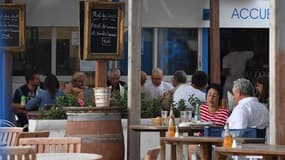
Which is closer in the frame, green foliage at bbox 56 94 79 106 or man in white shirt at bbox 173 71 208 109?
green foliage at bbox 56 94 79 106

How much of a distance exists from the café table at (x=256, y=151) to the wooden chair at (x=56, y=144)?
124cm

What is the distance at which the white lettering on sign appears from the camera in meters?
17.7

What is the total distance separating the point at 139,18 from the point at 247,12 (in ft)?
23.6

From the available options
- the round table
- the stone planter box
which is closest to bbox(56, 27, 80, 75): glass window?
the stone planter box

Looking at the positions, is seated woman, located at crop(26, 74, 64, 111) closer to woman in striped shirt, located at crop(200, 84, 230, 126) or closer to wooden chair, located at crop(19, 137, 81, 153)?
woman in striped shirt, located at crop(200, 84, 230, 126)

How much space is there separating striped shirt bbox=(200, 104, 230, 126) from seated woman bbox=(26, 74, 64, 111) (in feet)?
9.56

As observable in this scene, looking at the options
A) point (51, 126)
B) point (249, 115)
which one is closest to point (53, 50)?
point (51, 126)

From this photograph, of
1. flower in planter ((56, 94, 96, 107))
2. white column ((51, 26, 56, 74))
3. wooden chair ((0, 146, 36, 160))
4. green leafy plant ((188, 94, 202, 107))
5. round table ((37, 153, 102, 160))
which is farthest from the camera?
white column ((51, 26, 56, 74))

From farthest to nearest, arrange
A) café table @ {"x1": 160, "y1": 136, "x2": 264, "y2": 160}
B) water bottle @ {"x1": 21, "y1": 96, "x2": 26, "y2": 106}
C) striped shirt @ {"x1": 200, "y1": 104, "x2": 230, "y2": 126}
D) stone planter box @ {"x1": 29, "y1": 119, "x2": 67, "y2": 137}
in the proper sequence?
water bottle @ {"x1": 21, "y1": 96, "x2": 26, "y2": 106} → stone planter box @ {"x1": 29, "y1": 119, "x2": 67, "y2": 137} → striped shirt @ {"x1": 200, "y1": 104, "x2": 230, "y2": 126} → café table @ {"x1": 160, "y1": 136, "x2": 264, "y2": 160}

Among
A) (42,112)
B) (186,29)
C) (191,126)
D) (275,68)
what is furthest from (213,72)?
(275,68)

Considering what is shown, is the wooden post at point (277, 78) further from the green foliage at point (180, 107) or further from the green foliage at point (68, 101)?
the green foliage at point (68, 101)

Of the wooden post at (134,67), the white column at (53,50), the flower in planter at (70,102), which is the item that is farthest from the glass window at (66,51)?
the wooden post at (134,67)

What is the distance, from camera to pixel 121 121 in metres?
10.8

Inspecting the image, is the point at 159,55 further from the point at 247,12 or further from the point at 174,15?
the point at 247,12
